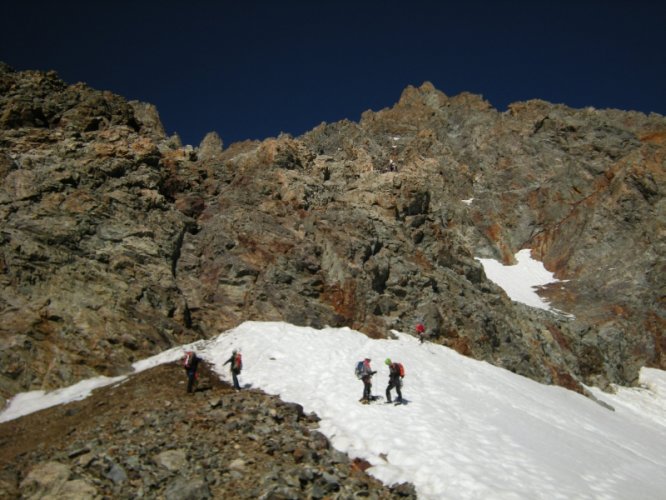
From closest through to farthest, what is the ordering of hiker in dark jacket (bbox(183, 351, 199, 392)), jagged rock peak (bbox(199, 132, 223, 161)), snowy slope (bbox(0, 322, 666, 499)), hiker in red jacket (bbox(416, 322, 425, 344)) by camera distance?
snowy slope (bbox(0, 322, 666, 499)) → hiker in dark jacket (bbox(183, 351, 199, 392)) → hiker in red jacket (bbox(416, 322, 425, 344)) → jagged rock peak (bbox(199, 132, 223, 161))

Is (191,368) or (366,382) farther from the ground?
(366,382)

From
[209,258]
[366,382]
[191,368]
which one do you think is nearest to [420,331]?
→ [366,382]

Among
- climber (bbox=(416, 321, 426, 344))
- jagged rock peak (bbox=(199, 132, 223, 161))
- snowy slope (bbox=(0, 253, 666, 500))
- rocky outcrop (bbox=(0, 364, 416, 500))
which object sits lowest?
rocky outcrop (bbox=(0, 364, 416, 500))

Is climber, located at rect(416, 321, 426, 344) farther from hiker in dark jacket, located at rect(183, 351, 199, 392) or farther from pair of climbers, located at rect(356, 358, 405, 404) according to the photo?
hiker in dark jacket, located at rect(183, 351, 199, 392)

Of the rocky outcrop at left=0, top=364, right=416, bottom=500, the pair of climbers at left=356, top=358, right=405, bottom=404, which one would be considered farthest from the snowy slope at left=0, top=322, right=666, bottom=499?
the rocky outcrop at left=0, top=364, right=416, bottom=500

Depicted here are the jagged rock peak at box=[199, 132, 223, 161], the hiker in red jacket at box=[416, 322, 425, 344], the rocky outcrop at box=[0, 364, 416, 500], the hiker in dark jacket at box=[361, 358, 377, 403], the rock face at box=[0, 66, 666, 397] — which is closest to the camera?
the rocky outcrop at box=[0, 364, 416, 500]

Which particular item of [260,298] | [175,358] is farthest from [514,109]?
[175,358]

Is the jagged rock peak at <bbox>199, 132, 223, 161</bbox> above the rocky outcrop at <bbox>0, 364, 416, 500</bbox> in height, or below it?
above

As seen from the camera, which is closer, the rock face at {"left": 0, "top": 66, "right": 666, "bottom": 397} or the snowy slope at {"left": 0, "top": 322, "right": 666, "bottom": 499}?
the snowy slope at {"left": 0, "top": 322, "right": 666, "bottom": 499}

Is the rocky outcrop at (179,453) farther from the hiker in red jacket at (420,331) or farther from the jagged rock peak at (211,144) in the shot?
the jagged rock peak at (211,144)

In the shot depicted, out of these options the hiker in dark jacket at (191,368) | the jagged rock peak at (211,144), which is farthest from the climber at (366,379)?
the jagged rock peak at (211,144)

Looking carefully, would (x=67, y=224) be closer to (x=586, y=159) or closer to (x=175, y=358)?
(x=175, y=358)

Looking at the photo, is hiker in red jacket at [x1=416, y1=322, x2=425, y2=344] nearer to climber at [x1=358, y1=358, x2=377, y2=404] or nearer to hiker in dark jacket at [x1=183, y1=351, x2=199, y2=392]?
climber at [x1=358, y1=358, x2=377, y2=404]

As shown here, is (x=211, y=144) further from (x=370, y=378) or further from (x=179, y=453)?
(x=179, y=453)
